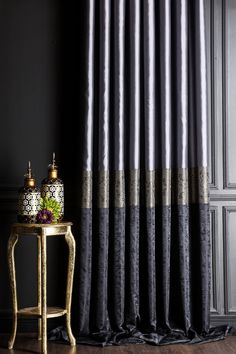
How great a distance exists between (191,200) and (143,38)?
1.01 m

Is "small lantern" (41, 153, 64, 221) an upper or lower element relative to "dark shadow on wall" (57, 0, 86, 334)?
lower

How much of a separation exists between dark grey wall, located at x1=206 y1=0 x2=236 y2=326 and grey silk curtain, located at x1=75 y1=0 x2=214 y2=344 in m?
0.19

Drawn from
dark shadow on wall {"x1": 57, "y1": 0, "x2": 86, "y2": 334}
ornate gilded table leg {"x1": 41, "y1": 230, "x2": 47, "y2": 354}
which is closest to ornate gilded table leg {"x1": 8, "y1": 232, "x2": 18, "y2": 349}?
ornate gilded table leg {"x1": 41, "y1": 230, "x2": 47, "y2": 354}

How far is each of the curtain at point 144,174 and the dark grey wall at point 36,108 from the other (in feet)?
0.64

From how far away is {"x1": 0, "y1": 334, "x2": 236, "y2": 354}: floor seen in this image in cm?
320

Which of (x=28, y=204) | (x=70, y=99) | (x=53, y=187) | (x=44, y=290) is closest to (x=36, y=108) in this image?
(x=70, y=99)

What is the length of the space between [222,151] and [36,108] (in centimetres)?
119

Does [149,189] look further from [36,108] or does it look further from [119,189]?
[36,108]

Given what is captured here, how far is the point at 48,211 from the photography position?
323 centimetres

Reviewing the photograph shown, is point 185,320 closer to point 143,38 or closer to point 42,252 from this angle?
point 42,252

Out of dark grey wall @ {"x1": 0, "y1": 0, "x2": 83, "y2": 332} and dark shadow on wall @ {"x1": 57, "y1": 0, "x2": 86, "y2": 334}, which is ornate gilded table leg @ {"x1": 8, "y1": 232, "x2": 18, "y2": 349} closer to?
dark grey wall @ {"x1": 0, "y1": 0, "x2": 83, "y2": 332}

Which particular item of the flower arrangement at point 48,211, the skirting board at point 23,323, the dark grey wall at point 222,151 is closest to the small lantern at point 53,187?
the flower arrangement at point 48,211

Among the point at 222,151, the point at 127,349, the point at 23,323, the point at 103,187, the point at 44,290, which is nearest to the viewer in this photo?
the point at 44,290

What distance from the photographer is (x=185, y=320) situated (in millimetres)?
3469
